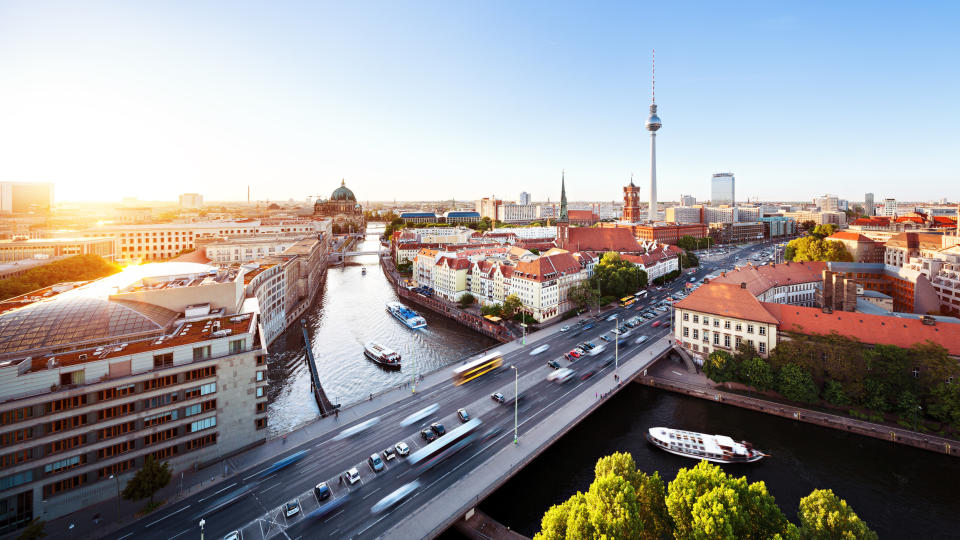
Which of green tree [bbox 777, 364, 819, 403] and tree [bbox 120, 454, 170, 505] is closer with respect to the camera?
tree [bbox 120, 454, 170, 505]

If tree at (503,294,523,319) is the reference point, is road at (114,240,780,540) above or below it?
below

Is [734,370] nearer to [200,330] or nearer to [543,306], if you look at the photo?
[543,306]

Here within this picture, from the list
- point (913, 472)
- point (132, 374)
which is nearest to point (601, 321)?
point (913, 472)

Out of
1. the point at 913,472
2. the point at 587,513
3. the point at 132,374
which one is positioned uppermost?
the point at 132,374

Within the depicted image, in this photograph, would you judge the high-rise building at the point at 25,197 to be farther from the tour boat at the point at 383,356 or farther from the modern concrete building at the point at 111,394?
the modern concrete building at the point at 111,394

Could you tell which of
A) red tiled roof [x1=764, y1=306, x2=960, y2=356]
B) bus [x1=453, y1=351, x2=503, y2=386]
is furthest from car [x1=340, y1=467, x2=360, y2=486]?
red tiled roof [x1=764, y1=306, x2=960, y2=356]

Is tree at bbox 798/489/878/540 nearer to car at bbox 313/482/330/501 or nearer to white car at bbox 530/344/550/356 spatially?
car at bbox 313/482/330/501

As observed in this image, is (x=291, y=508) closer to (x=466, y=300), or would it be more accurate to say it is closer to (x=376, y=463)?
(x=376, y=463)
